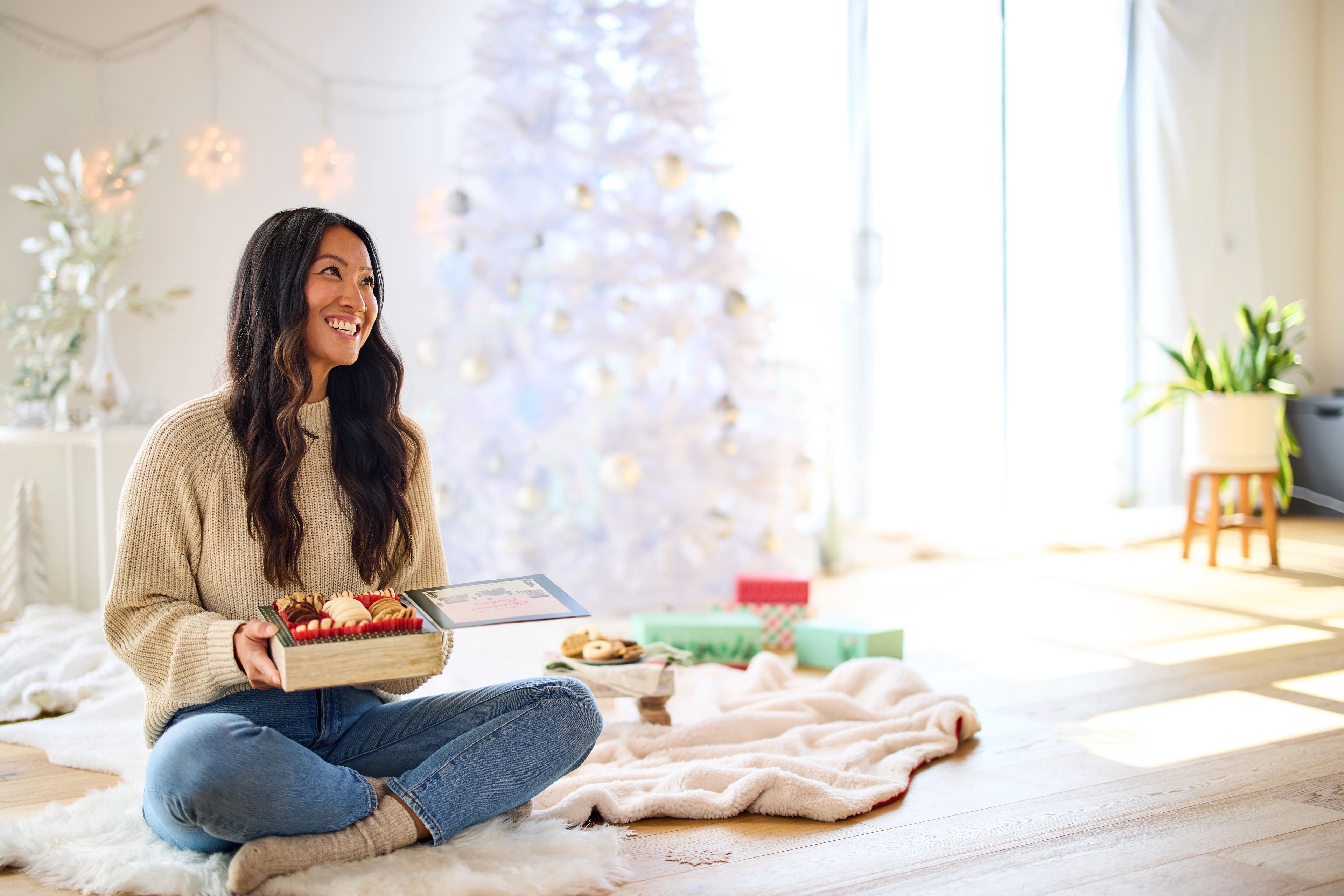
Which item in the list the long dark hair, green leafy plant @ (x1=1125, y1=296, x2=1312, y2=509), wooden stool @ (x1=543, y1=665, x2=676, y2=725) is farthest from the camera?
green leafy plant @ (x1=1125, y1=296, x2=1312, y2=509)

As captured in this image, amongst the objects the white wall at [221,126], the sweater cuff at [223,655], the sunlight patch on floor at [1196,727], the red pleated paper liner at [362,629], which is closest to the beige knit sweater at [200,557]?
the sweater cuff at [223,655]

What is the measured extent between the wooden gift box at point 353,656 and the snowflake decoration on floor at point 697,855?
45 centimetres

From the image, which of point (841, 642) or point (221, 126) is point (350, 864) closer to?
point (841, 642)

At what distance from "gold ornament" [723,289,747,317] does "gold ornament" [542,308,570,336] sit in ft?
1.59

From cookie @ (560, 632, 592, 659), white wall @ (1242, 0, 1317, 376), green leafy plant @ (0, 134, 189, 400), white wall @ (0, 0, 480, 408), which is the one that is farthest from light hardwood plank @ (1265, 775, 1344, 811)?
white wall @ (1242, 0, 1317, 376)

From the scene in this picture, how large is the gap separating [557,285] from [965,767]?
1.90m

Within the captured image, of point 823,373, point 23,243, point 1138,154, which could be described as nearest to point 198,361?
point 23,243

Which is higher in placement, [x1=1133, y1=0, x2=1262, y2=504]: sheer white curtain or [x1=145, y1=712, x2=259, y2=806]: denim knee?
[x1=1133, y1=0, x2=1262, y2=504]: sheer white curtain

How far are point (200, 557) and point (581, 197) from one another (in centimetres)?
198

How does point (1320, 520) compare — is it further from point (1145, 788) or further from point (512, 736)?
point (512, 736)

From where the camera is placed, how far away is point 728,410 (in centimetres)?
333

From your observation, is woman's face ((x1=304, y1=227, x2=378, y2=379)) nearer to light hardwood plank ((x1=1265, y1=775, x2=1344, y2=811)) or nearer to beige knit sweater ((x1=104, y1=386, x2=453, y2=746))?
beige knit sweater ((x1=104, y1=386, x2=453, y2=746))

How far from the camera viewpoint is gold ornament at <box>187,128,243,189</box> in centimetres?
352

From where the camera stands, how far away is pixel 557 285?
3.27 metres
